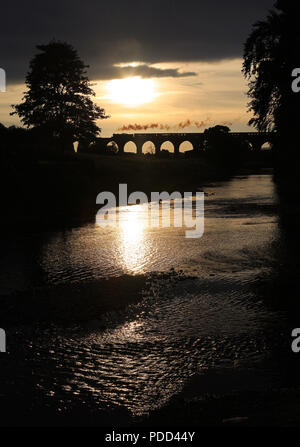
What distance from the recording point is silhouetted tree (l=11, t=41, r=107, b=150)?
53281mm

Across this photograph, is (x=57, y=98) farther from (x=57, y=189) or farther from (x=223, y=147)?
(x=223, y=147)

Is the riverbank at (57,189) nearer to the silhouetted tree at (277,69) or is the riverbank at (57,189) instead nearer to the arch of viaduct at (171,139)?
the silhouetted tree at (277,69)

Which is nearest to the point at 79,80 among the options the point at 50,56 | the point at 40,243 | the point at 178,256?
the point at 50,56

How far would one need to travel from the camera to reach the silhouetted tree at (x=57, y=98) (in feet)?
175

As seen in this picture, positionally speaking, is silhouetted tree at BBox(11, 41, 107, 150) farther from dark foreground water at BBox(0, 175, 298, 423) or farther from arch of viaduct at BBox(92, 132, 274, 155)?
arch of viaduct at BBox(92, 132, 274, 155)

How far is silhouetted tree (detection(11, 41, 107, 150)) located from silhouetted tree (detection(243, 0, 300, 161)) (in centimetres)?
2861

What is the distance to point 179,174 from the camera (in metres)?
66.8

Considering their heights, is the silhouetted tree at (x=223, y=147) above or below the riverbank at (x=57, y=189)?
above

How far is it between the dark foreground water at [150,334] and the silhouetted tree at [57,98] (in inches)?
1449

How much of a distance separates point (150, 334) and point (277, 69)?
66.0ft

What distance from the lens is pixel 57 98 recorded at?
5341 centimetres

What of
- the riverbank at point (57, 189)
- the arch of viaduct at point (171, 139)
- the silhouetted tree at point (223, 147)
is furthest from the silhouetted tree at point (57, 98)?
the arch of viaduct at point (171, 139)

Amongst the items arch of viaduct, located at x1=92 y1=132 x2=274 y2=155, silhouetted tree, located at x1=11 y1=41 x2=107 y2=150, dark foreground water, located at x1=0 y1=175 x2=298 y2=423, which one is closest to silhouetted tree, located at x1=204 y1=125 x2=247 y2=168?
arch of viaduct, located at x1=92 y1=132 x2=274 y2=155

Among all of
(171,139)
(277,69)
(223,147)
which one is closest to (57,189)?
(277,69)
